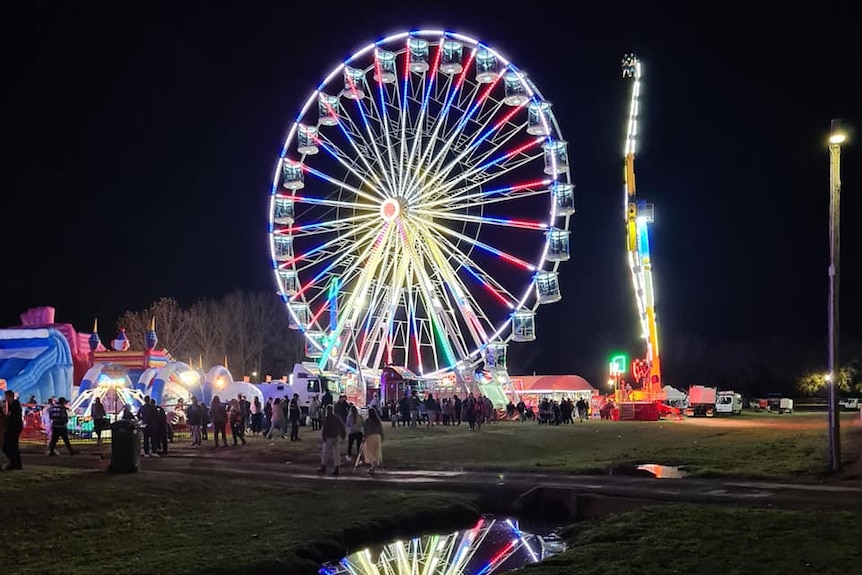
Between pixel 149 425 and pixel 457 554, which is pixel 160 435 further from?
pixel 457 554

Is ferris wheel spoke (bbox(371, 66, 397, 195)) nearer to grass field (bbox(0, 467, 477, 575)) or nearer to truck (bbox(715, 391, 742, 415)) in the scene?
grass field (bbox(0, 467, 477, 575))

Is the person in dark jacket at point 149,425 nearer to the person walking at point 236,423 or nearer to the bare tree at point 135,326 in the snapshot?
the person walking at point 236,423

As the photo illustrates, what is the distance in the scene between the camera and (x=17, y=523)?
475 inches

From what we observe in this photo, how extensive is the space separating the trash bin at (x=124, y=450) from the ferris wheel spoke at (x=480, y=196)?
73.3 feet

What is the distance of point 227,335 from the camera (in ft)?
282

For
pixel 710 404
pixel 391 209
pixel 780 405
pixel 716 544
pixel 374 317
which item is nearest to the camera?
pixel 716 544

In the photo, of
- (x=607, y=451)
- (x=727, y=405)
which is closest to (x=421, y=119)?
(x=607, y=451)

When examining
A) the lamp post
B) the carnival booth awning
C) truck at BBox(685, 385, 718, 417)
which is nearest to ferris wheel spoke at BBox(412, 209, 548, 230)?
the lamp post

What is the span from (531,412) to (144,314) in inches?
1983

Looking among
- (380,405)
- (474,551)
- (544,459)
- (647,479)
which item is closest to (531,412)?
(380,405)

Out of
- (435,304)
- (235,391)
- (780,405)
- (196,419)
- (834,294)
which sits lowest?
(780,405)

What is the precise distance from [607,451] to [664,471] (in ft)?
18.3

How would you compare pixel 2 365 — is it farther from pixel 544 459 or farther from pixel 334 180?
pixel 544 459

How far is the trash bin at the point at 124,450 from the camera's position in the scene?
17.5 meters
